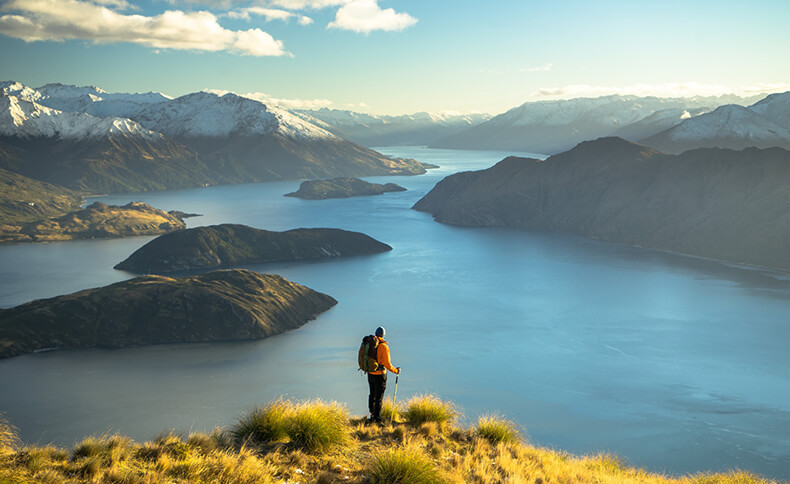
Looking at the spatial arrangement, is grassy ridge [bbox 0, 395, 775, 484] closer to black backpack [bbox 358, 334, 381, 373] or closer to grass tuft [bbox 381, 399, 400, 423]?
grass tuft [bbox 381, 399, 400, 423]

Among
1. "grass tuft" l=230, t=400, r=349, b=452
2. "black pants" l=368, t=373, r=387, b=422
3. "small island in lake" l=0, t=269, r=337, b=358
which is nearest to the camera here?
"grass tuft" l=230, t=400, r=349, b=452

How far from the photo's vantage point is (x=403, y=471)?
1424 centimetres

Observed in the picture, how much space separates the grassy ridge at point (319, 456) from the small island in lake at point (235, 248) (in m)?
141

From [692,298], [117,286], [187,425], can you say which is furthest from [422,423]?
[692,298]

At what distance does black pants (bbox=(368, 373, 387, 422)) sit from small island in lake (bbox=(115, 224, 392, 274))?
459 feet

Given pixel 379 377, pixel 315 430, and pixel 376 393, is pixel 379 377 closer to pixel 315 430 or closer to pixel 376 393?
pixel 376 393

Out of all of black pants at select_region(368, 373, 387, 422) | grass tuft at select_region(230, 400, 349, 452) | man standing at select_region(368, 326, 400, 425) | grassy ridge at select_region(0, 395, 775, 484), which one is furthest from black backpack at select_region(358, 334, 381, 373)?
grass tuft at select_region(230, 400, 349, 452)

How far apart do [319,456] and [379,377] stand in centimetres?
353

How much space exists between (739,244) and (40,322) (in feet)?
543

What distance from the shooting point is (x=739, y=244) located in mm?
161375

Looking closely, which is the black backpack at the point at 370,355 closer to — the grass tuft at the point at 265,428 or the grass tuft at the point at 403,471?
the grass tuft at the point at 265,428

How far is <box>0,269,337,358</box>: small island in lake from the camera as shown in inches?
3615

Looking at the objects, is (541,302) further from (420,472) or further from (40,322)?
(420,472)

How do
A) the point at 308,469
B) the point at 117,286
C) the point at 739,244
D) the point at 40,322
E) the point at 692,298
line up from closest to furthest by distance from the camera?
the point at 308,469 → the point at 40,322 → the point at 117,286 → the point at 692,298 → the point at 739,244
